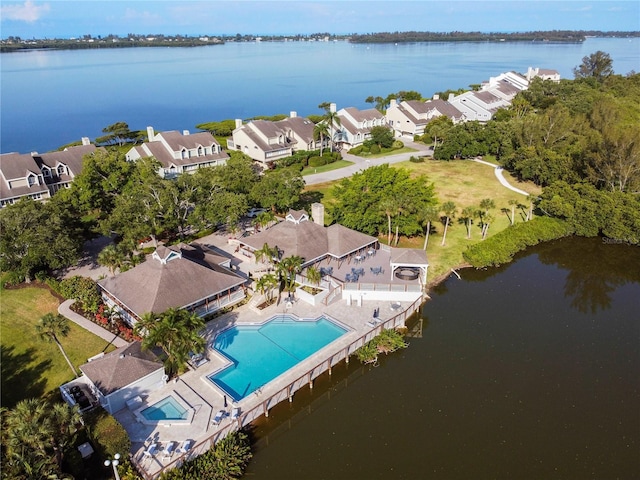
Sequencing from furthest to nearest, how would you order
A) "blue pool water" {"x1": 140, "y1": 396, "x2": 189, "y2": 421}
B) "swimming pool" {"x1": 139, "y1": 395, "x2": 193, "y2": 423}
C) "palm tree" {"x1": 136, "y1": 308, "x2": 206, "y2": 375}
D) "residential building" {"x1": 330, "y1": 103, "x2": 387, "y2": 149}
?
"residential building" {"x1": 330, "y1": 103, "x2": 387, "y2": 149} → "palm tree" {"x1": 136, "y1": 308, "x2": 206, "y2": 375} → "blue pool water" {"x1": 140, "y1": 396, "x2": 189, "y2": 421} → "swimming pool" {"x1": 139, "y1": 395, "x2": 193, "y2": 423}

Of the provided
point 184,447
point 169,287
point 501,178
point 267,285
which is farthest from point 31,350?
point 501,178

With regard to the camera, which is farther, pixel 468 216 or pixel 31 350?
pixel 468 216

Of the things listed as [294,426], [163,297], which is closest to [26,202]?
[163,297]

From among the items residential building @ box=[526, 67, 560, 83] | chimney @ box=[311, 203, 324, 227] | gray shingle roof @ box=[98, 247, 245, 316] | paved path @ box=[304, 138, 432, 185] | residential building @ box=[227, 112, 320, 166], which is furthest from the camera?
residential building @ box=[526, 67, 560, 83]

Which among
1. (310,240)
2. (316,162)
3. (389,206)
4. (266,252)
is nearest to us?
(266,252)

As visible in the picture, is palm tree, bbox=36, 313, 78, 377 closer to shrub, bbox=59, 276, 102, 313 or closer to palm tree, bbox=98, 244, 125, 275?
shrub, bbox=59, 276, 102, 313

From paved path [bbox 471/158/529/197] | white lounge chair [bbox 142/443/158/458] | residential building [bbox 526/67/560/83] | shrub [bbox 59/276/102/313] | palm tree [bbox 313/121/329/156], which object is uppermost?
residential building [bbox 526/67/560/83]

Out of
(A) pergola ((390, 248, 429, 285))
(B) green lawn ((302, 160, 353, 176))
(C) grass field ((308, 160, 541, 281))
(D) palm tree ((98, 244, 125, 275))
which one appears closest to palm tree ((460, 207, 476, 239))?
(C) grass field ((308, 160, 541, 281))

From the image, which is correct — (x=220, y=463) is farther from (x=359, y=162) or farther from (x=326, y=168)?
(x=359, y=162)

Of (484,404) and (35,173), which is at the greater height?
(35,173)
